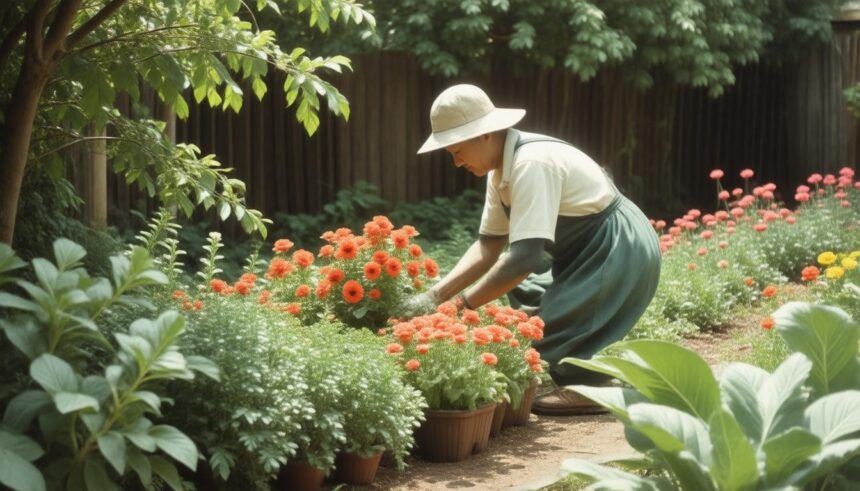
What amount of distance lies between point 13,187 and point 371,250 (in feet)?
6.03

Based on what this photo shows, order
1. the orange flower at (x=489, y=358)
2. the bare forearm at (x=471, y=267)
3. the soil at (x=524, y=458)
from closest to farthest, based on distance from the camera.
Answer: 1. the soil at (x=524, y=458)
2. the orange flower at (x=489, y=358)
3. the bare forearm at (x=471, y=267)

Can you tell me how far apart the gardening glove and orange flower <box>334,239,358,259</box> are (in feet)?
1.06

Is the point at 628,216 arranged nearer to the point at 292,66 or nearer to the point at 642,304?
the point at 642,304

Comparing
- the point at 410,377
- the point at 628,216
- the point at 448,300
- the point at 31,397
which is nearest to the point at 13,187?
the point at 31,397

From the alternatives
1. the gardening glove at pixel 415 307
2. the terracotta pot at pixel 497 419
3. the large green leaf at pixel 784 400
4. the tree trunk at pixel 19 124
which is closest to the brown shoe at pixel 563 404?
the terracotta pot at pixel 497 419

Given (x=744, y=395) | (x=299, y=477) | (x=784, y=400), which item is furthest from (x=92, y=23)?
(x=784, y=400)

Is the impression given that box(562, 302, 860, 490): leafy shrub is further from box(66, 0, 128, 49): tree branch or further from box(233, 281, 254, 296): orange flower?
box(66, 0, 128, 49): tree branch

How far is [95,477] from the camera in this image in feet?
10.1

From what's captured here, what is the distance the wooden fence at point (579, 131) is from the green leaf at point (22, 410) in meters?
7.10

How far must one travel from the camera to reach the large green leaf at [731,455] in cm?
311

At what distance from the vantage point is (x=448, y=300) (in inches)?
217

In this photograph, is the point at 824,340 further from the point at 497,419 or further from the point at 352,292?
the point at 352,292

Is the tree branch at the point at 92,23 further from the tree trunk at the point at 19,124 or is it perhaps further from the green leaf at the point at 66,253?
the green leaf at the point at 66,253

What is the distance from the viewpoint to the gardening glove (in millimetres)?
5332
